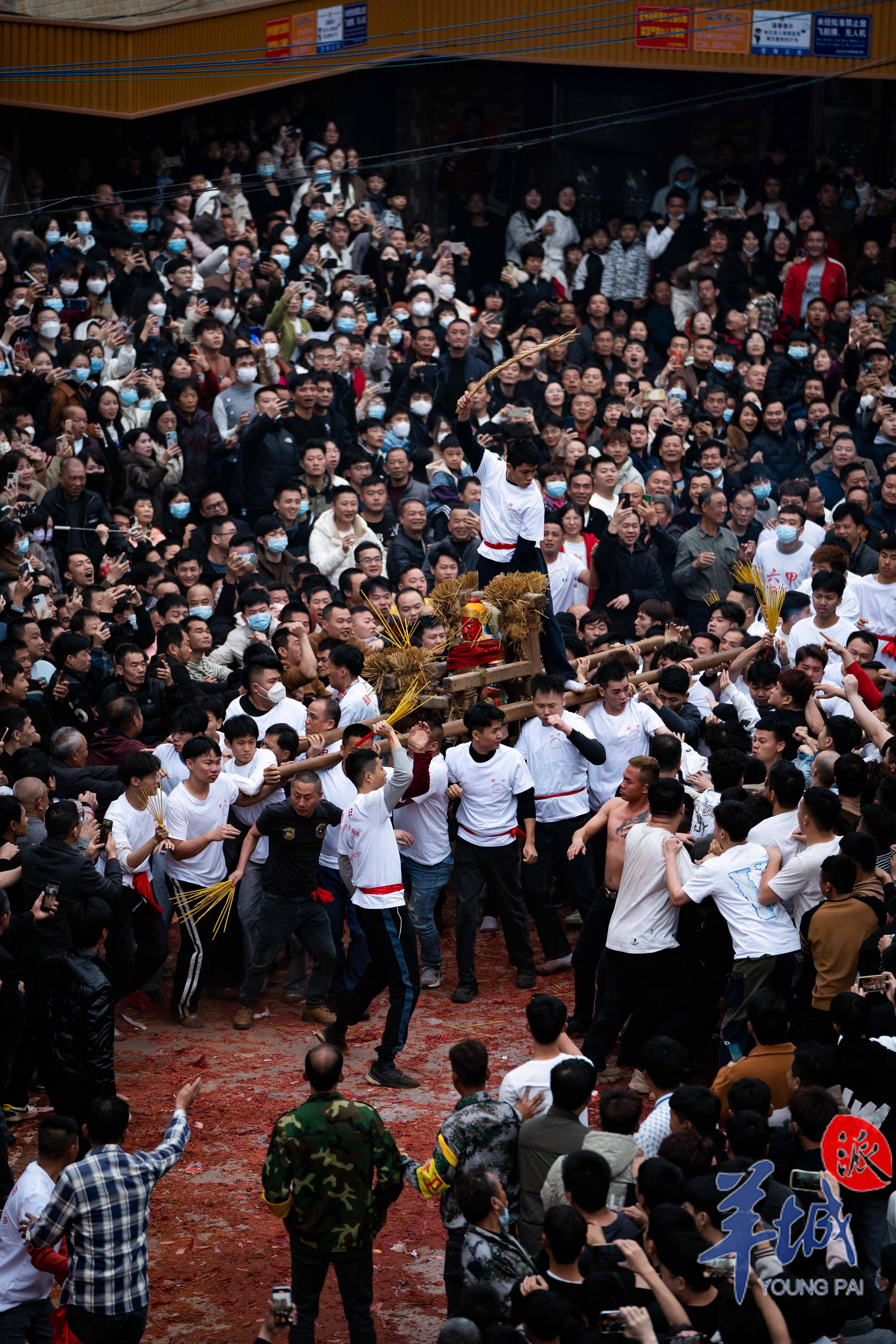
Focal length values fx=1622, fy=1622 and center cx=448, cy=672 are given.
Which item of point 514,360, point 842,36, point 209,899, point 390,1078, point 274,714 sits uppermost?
point 842,36

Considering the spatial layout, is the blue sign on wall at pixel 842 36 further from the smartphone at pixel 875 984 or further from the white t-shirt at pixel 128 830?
the smartphone at pixel 875 984

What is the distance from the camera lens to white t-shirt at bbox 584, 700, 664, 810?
991cm

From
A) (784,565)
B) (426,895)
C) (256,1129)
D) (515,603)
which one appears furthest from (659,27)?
(256,1129)

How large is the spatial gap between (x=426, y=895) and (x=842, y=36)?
14783mm

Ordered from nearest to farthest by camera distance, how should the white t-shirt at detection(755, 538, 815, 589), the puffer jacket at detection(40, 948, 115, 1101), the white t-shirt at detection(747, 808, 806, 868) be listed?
the puffer jacket at detection(40, 948, 115, 1101) < the white t-shirt at detection(747, 808, 806, 868) < the white t-shirt at detection(755, 538, 815, 589)

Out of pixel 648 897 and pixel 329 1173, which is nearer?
pixel 329 1173

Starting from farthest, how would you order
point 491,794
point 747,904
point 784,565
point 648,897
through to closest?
point 784,565 < point 491,794 < point 648,897 < point 747,904

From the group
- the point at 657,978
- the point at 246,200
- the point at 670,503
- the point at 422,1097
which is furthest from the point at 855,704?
the point at 246,200

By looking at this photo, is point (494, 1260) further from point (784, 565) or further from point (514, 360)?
point (784, 565)

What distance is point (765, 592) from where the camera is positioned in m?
11.8

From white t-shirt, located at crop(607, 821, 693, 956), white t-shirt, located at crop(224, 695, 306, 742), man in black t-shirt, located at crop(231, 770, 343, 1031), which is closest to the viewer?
white t-shirt, located at crop(607, 821, 693, 956)

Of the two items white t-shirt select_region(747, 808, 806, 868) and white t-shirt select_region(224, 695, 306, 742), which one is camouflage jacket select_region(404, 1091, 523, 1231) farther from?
white t-shirt select_region(224, 695, 306, 742)

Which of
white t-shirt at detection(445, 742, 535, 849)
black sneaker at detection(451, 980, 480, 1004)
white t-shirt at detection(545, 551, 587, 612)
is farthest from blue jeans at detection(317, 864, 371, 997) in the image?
white t-shirt at detection(545, 551, 587, 612)

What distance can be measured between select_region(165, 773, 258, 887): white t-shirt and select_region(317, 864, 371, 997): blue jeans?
1.95ft
